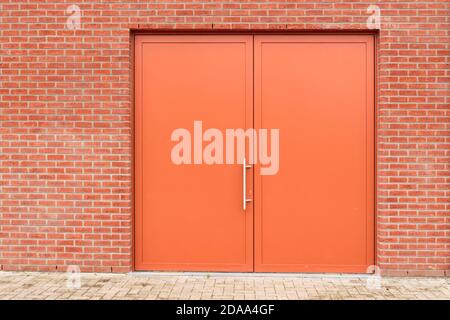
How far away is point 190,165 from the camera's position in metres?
6.50

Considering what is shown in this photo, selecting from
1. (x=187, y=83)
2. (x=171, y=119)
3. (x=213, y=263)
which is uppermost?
(x=187, y=83)

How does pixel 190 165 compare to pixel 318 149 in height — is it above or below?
below

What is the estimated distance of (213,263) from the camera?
6.52m

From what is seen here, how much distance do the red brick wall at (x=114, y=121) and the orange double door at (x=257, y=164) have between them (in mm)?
196

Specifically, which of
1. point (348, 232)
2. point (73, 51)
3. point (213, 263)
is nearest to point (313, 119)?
point (348, 232)

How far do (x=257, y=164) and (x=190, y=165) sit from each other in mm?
774

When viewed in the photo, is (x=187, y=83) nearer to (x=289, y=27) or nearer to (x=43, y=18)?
(x=289, y=27)

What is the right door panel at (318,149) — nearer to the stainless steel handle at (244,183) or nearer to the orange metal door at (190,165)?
the stainless steel handle at (244,183)

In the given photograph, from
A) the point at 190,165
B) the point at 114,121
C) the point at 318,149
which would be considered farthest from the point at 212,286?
the point at 114,121

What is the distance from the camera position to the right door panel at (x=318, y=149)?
6.45 meters

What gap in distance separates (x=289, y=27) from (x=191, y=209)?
236 cm

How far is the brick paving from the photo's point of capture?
5.63 metres

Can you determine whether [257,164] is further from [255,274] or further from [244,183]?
[255,274]

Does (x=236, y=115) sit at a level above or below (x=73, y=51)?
below
